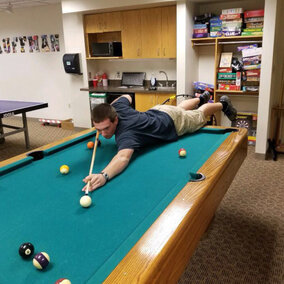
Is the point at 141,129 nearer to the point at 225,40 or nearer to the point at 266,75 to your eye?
the point at 266,75

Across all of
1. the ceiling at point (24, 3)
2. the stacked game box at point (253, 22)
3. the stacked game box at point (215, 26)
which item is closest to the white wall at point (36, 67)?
the ceiling at point (24, 3)

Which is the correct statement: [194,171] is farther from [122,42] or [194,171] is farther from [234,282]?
[122,42]

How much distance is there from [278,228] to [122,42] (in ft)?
12.9

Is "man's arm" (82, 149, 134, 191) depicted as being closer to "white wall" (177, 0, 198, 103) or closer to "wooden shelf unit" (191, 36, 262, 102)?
"white wall" (177, 0, 198, 103)

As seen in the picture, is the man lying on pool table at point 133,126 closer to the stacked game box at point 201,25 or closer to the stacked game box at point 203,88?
the stacked game box at point 203,88

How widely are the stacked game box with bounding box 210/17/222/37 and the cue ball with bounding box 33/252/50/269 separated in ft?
13.9

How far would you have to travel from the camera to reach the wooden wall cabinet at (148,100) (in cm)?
503

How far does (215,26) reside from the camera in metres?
4.49

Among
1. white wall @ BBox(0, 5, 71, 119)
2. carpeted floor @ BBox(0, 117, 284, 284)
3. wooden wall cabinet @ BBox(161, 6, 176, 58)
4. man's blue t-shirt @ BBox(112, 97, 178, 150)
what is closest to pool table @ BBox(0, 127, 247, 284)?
man's blue t-shirt @ BBox(112, 97, 178, 150)

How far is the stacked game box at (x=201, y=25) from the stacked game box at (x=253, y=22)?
0.56 m

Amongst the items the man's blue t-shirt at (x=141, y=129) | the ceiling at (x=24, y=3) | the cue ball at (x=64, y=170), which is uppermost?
the ceiling at (x=24, y=3)

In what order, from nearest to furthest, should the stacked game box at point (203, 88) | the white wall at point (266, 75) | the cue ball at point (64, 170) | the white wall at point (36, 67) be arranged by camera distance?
the cue ball at point (64, 170)
the white wall at point (266, 75)
the stacked game box at point (203, 88)
the white wall at point (36, 67)

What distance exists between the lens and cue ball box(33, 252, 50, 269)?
1.03 metres

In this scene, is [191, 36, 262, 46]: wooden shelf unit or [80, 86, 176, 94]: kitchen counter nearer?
[191, 36, 262, 46]: wooden shelf unit
